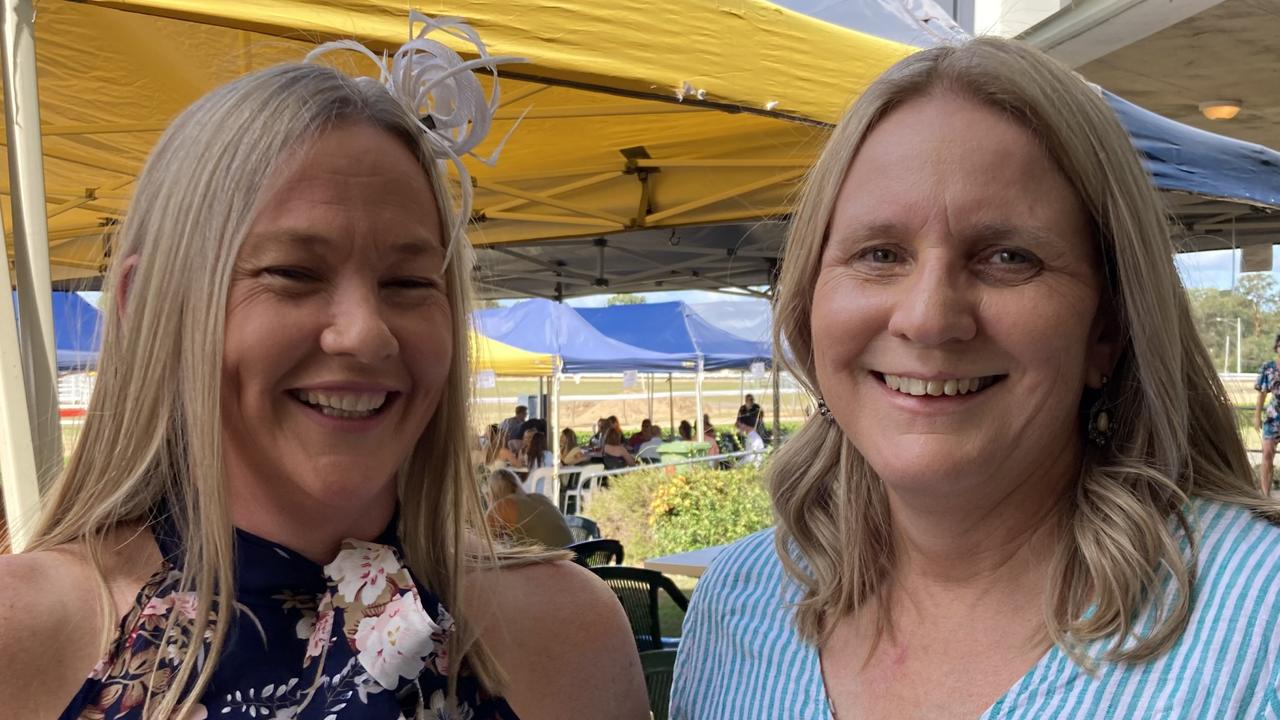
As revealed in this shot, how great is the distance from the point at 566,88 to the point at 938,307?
2360mm

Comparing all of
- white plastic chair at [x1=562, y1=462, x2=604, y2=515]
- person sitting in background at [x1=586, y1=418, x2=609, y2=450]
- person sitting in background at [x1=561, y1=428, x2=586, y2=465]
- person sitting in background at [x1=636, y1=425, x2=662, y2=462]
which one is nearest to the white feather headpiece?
white plastic chair at [x1=562, y1=462, x2=604, y2=515]

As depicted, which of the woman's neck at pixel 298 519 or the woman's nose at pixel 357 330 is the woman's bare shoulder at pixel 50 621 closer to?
the woman's neck at pixel 298 519

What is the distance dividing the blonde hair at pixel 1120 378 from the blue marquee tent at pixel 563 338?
864cm

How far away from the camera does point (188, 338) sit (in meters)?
1.15

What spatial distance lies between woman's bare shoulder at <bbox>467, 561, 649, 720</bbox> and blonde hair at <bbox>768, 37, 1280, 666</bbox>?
1.39ft

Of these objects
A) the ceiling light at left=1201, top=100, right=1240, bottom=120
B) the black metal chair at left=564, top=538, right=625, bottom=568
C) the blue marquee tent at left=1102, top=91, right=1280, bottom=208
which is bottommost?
the black metal chair at left=564, top=538, right=625, bottom=568

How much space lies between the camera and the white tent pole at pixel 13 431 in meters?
2.25

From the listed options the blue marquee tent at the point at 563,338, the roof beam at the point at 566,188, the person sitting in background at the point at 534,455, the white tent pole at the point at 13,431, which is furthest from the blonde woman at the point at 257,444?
the person sitting in background at the point at 534,455

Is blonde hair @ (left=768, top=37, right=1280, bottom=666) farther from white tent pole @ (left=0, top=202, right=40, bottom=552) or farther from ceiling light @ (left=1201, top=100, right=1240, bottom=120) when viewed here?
ceiling light @ (left=1201, top=100, right=1240, bottom=120)

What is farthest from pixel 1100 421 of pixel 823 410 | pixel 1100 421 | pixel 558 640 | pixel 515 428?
pixel 515 428

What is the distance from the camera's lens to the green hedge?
8938 millimetres

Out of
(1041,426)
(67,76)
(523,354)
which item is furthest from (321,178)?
(523,354)

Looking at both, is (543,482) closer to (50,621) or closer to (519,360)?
(519,360)

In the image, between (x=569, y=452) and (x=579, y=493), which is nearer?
(x=579, y=493)
